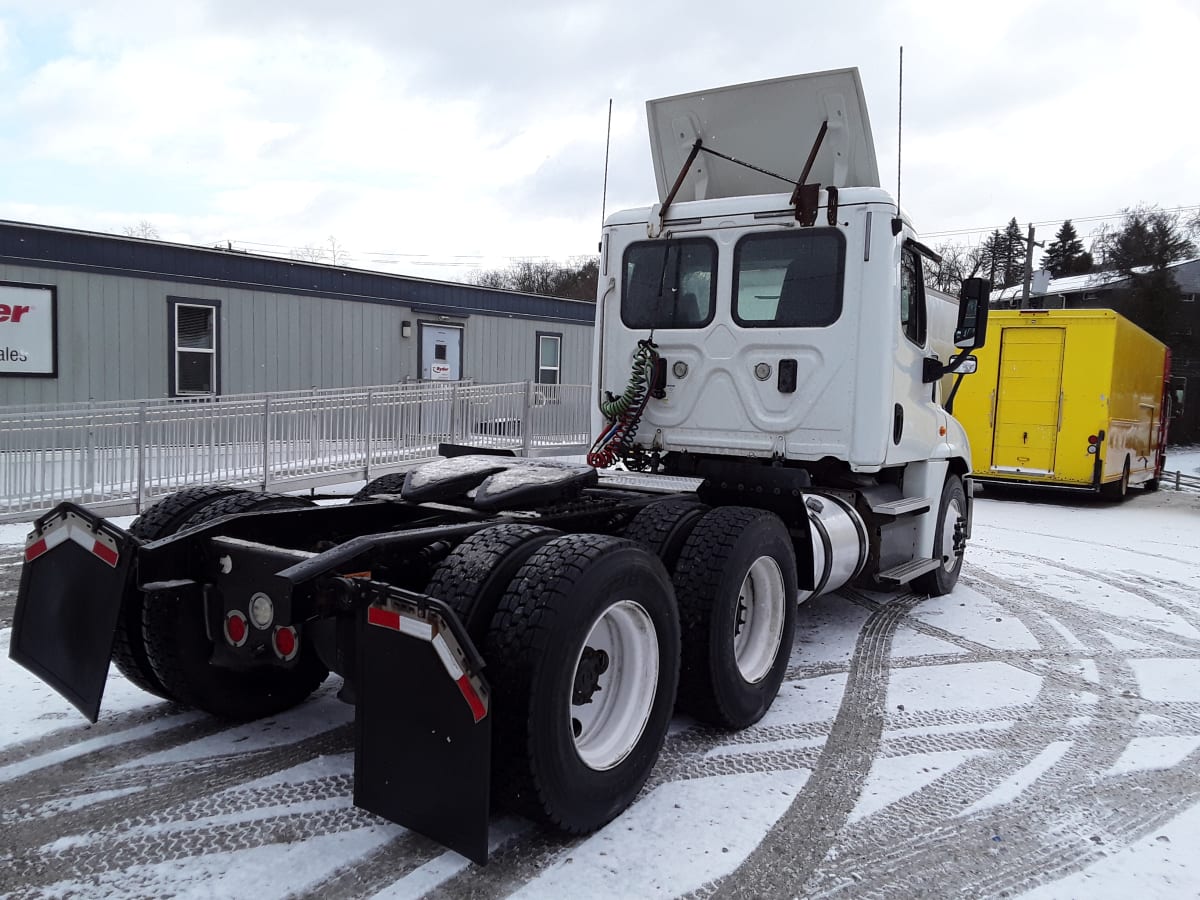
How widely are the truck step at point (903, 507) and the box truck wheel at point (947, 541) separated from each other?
49 centimetres

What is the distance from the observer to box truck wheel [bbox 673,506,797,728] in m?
3.76

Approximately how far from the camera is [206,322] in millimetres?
13898

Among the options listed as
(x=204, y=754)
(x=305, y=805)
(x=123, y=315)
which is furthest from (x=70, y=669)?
(x=123, y=315)

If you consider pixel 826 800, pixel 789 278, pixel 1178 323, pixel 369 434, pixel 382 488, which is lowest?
pixel 826 800

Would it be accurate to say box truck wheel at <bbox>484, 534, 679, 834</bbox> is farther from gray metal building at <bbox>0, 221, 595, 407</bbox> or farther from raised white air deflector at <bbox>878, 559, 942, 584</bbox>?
gray metal building at <bbox>0, 221, 595, 407</bbox>

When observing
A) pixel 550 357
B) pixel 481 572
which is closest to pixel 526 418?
pixel 550 357

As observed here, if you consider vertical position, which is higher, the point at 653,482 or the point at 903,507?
the point at 653,482

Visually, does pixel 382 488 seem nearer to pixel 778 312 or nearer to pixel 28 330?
pixel 778 312

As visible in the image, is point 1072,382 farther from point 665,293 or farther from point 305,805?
point 305,805

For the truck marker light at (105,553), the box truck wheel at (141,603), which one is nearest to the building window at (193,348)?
the box truck wheel at (141,603)

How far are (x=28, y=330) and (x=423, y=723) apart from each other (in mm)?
12490

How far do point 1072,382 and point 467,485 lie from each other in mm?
11635

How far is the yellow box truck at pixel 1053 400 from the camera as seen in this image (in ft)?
41.6

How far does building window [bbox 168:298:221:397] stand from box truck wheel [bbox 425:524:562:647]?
40.3 feet
